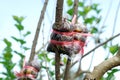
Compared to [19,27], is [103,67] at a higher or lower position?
lower

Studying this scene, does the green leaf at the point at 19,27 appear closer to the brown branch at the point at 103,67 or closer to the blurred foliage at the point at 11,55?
the blurred foliage at the point at 11,55

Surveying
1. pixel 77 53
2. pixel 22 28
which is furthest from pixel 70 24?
pixel 22 28

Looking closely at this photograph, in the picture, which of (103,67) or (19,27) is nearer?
(103,67)

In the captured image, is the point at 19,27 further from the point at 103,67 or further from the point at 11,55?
the point at 103,67

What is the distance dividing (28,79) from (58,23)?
1.35 ft

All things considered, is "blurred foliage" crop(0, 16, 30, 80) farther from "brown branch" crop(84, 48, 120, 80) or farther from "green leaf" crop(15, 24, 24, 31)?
"brown branch" crop(84, 48, 120, 80)

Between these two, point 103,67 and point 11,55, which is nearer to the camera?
point 103,67

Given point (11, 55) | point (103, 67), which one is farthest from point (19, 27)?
point (103, 67)

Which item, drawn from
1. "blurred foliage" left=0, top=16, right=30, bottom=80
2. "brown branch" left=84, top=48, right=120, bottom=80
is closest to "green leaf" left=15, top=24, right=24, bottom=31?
"blurred foliage" left=0, top=16, right=30, bottom=80

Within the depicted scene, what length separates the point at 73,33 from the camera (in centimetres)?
127

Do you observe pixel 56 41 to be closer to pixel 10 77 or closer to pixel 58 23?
pixel 58 23

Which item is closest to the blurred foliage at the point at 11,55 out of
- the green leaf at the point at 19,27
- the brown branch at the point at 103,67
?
the green leaf at the point at 19,27

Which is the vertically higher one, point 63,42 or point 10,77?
point 10,77

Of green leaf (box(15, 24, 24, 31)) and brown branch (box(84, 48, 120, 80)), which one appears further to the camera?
green leaf (box(15, 24, 24, 31))
